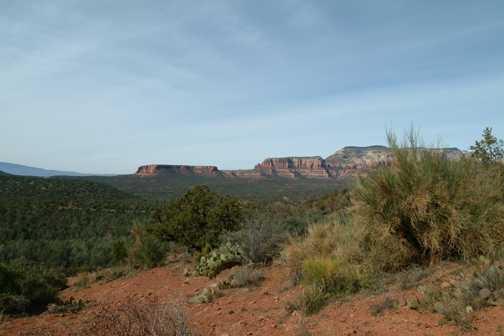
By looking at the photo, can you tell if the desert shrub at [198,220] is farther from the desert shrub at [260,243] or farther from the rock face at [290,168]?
the rock face at [290,168]

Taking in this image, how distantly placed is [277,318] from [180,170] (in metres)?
133

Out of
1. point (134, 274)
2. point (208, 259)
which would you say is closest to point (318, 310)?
point (208, 259)

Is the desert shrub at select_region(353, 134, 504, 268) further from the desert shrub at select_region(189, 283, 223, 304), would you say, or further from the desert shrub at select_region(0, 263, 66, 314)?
→ the desert shrub at select_region(0, 263, 66, 314)

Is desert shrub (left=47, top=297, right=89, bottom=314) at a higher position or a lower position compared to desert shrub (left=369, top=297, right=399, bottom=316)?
lower

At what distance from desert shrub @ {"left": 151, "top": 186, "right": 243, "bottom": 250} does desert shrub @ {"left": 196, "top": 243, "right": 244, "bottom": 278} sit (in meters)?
1.29

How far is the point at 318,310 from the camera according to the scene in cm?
536

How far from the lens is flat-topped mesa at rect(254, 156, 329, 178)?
153 metres

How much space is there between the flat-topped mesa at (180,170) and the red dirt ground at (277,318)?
120087 millimetres

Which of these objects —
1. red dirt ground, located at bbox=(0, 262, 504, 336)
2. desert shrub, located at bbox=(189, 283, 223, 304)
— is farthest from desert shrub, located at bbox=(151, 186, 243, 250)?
desert shrub, located at bbox=(189, 283, 223, 304)

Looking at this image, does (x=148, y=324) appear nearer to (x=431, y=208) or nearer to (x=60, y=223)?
(x=431, y=208)

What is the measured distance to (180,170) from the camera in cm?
13538

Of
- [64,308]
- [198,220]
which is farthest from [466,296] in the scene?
[198,220]

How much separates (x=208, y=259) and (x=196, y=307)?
9.28 feet

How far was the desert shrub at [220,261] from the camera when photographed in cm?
915
